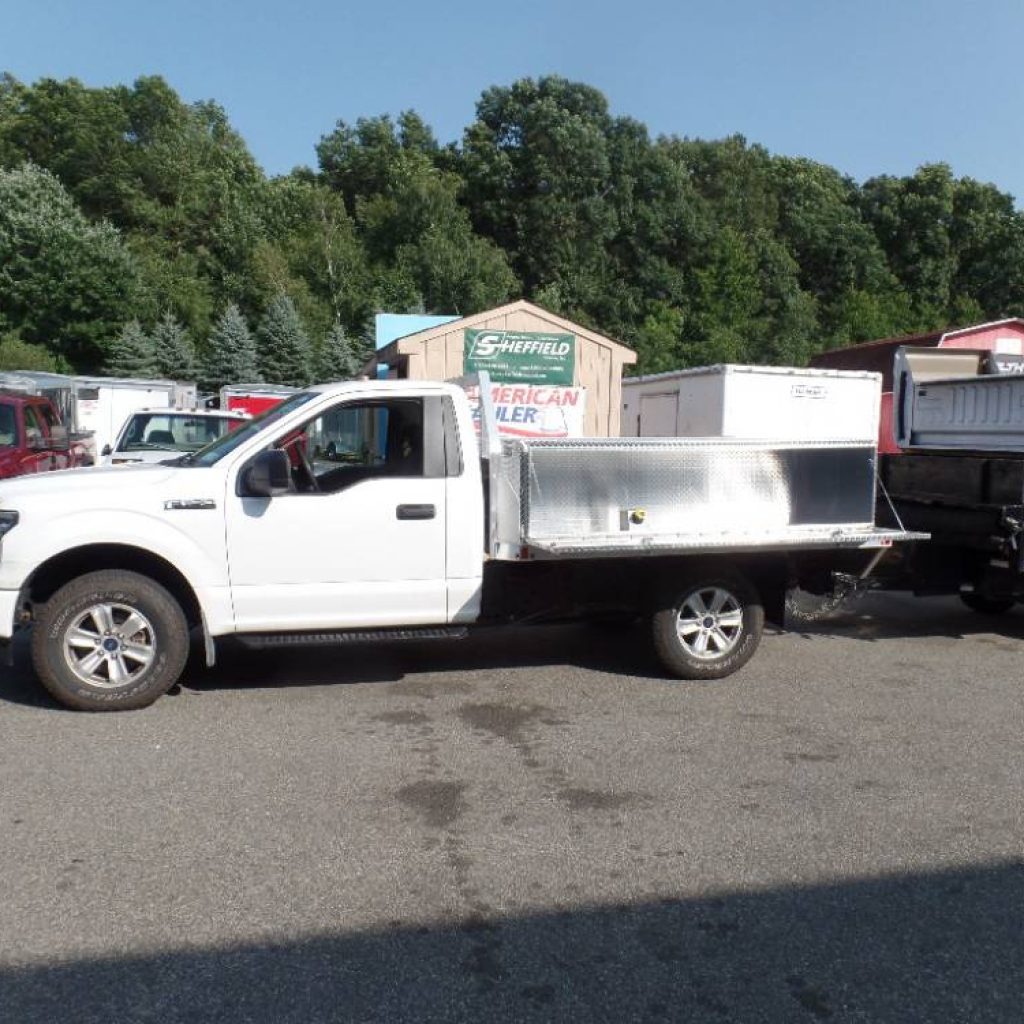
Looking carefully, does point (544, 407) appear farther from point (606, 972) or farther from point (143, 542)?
point (606, 972)

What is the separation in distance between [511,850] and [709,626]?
312cm

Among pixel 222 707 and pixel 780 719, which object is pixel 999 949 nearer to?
pixel 780 719

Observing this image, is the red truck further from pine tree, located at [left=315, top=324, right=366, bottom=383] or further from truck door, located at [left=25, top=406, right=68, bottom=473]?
pine tree, located at [left=315, top=324, right=366, bottom=383]

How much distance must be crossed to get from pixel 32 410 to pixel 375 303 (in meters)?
36.6

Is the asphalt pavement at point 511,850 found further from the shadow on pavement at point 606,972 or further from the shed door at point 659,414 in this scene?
the shed door at point 659,414

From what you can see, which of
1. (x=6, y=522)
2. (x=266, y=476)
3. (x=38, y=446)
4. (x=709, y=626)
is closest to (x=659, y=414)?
(x=709, y=626)

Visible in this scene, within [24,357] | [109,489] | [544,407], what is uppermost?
[24,357]

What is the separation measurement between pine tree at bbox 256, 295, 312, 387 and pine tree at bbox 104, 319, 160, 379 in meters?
4.17

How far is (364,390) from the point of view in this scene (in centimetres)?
653

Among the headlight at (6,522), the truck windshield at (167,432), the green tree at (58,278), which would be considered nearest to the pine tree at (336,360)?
the green tree at (58,278)

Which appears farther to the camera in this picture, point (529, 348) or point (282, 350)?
point (282, 350)

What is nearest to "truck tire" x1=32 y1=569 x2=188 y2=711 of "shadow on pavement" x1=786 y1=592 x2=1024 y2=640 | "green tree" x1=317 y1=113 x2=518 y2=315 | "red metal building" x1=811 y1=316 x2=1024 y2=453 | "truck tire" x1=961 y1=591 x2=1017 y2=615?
"shadow on pavement" x1=786 y1=592 x2=1024 y2=640

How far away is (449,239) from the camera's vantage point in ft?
172

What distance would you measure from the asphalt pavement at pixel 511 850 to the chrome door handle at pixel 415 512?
114cm
